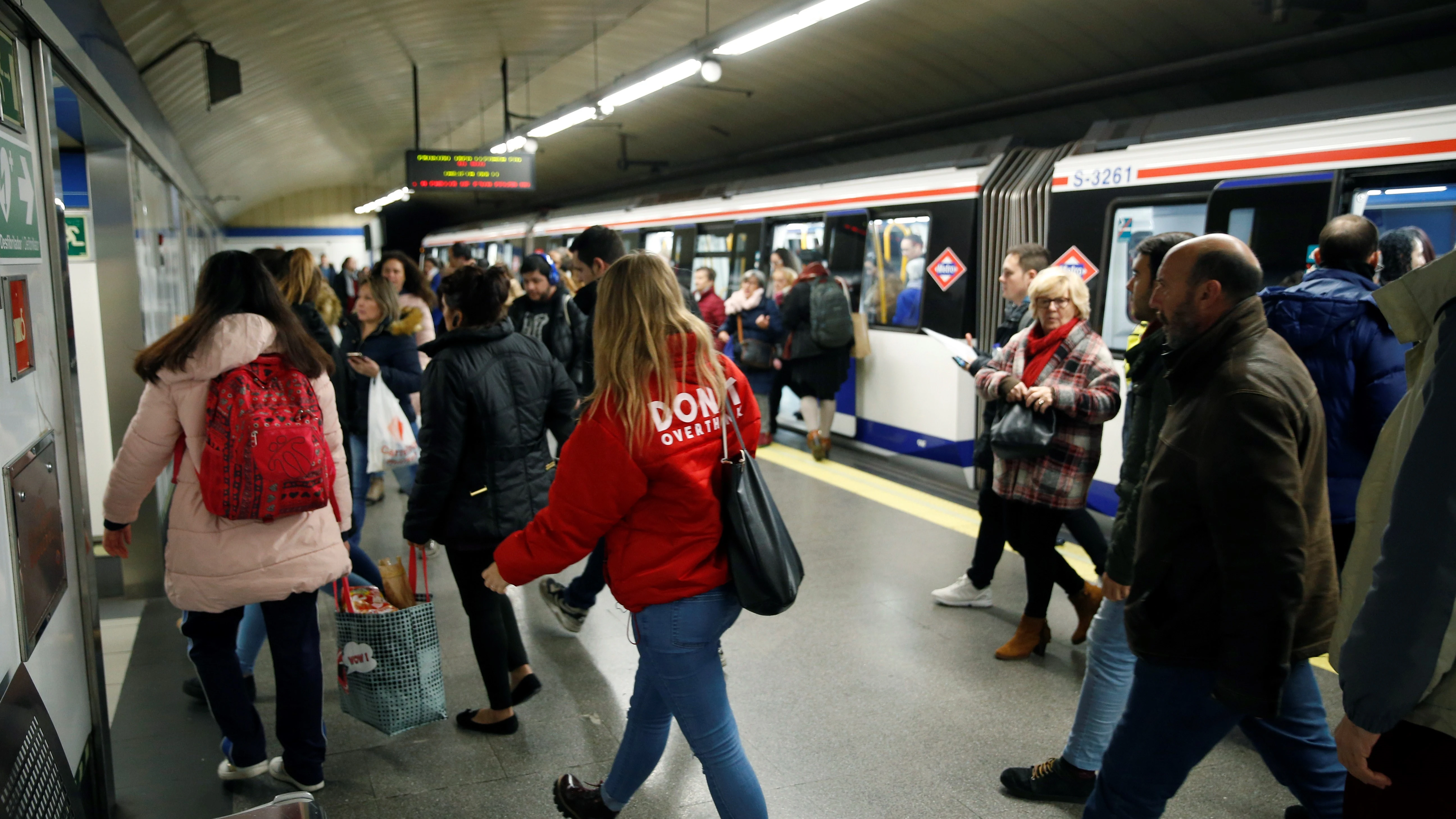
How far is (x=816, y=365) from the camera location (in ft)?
26.0

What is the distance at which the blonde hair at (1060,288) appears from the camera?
3611mm

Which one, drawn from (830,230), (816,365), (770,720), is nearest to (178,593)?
(770,720)

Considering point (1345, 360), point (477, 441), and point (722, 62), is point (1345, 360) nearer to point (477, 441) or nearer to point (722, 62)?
point (477, 441)

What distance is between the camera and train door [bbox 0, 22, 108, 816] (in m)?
2.01

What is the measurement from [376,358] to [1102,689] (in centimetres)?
385

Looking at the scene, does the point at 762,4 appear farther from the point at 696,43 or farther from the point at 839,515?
the point at 839,515

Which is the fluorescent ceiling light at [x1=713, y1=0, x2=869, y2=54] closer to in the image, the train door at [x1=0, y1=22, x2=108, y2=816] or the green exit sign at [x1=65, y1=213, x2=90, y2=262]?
the green exit sign at [x1=65, y1=213, x2=90, y2=262]

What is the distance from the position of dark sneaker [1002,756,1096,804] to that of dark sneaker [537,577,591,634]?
1958 mm

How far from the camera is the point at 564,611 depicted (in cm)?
421

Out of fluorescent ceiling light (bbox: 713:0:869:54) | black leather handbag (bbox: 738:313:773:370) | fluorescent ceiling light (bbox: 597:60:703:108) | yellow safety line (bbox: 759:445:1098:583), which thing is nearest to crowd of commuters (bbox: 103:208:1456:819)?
yellow safety line (bbox: 759:445:1098:583)

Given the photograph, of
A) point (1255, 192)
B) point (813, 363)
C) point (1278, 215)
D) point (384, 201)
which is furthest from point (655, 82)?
point (384, 201)

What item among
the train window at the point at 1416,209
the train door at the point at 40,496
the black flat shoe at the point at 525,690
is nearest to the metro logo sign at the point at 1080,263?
the train window at the point at 1416,209

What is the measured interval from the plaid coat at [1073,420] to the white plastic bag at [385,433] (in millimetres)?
3009

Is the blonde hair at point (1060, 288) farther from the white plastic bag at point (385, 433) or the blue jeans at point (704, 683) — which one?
the white plastic bag at point (385, 433)
